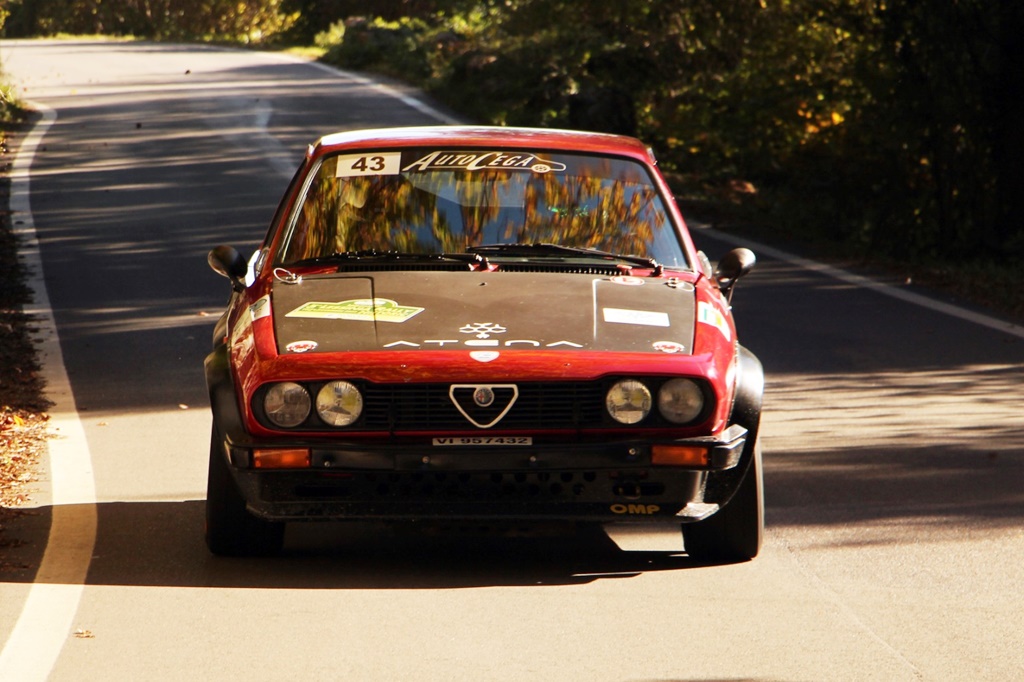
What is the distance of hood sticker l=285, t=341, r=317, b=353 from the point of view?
5773 mm

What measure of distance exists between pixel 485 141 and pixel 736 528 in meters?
2.13

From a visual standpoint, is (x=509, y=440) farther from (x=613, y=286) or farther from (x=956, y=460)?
(x=956, y=460)

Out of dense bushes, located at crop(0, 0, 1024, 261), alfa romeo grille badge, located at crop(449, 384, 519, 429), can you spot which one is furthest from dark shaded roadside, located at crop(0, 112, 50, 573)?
dense bushes, located at crop(0, 0, 1024, 261)

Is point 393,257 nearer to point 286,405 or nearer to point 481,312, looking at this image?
point 481,312

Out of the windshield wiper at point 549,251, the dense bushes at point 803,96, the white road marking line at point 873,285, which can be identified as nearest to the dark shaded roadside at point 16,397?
the windshield wiper at point 549,251

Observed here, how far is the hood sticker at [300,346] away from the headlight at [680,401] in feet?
4.06

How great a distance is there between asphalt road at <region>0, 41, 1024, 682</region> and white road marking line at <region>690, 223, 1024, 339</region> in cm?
9

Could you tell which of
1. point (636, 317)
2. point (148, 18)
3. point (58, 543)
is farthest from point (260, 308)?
point (148, 18)

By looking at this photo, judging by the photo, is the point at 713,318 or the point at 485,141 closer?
the point at 713,318

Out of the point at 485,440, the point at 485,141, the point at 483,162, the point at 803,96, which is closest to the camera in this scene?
the point at 485,440

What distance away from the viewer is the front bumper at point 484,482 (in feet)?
18.5

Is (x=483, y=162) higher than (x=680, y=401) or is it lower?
higher

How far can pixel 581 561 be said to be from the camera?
6.26m

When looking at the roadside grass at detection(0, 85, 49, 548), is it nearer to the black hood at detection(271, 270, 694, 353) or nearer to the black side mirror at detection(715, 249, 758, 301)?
the black hood at detection(271, 270, 694, 353)
